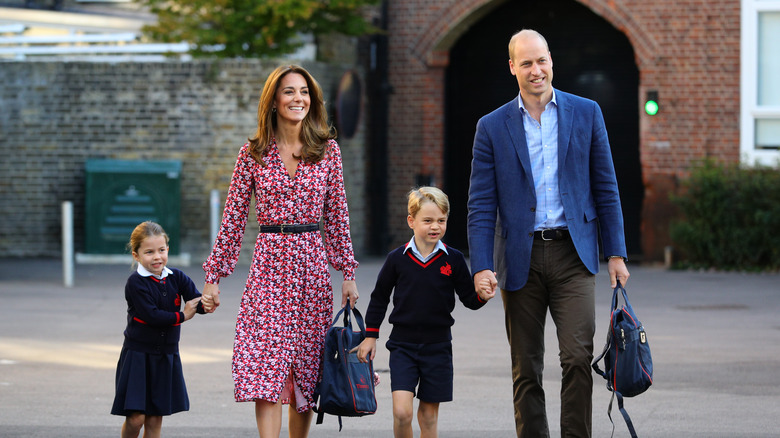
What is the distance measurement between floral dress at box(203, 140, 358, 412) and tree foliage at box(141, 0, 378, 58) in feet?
33.7

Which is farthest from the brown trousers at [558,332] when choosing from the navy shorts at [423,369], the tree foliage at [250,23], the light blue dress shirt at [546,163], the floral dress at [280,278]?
the tree foliage at [250,23]

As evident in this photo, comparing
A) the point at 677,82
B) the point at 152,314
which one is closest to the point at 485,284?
the point at 152,314

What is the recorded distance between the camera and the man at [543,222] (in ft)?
17.4

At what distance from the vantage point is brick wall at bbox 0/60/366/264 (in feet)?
54.0

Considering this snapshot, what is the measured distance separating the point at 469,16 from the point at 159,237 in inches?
502

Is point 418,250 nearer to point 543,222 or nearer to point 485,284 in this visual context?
point 485,284

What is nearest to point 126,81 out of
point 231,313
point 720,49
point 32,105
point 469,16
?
point 32,105

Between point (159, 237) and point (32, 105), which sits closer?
point (159, 237)

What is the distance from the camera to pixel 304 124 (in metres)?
5.61

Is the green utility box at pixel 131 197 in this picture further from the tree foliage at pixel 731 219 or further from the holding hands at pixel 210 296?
the holding hands at pixel 210 296

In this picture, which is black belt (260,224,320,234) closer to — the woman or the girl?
the woman

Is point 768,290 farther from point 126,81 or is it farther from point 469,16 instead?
point 126,81

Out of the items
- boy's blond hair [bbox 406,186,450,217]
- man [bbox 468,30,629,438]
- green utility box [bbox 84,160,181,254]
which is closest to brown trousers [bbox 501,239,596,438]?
man [bbox 468,30,629,438]

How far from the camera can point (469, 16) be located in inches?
696
